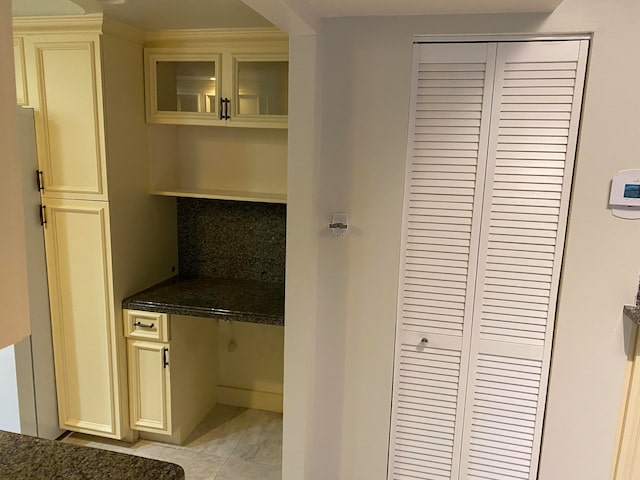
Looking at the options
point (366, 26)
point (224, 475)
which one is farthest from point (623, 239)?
point (224, 475)

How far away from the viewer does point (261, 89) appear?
249 centimetres

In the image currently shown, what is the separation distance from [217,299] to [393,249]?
1.05m

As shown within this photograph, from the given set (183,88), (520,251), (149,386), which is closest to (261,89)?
(183,88)

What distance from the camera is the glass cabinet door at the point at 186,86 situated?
253 cm

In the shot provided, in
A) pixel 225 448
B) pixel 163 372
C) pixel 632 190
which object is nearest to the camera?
pixel 632 190

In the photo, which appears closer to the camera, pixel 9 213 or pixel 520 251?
pixel 9 213

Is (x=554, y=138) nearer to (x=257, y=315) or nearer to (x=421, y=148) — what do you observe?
(x=421, y=148)

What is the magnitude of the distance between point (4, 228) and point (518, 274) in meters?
1.80

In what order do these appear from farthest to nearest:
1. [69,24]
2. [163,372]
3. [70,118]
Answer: [163,372]
[70,118]
[69,24]

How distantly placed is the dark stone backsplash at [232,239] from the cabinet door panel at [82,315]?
63cm

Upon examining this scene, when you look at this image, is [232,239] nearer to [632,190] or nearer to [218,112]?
[218,112]

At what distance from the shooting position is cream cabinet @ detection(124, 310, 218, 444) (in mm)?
2533

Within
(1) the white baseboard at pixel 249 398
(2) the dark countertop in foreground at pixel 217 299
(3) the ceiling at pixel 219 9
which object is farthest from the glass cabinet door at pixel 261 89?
(1) the white baseboard at pixel 249 398

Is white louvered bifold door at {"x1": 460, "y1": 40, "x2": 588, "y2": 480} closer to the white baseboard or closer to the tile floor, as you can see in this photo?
the tile floor
